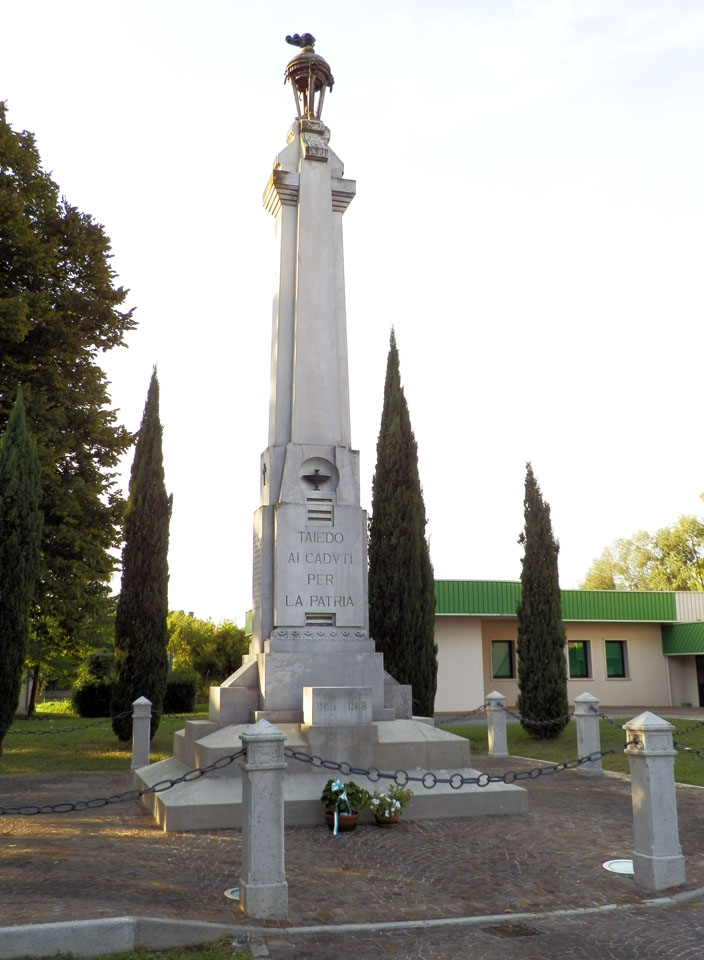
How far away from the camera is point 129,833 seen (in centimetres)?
827

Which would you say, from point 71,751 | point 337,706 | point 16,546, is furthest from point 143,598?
point 337,706

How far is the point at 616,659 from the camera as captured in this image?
33.1 m

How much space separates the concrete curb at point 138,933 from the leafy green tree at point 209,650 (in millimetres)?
33856

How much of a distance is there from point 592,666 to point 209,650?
18.0 m

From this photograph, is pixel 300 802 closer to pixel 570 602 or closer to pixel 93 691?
pixel 93 691

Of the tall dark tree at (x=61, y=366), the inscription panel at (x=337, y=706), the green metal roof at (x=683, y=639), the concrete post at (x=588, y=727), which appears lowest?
the concrete post at (x=588, y=727)

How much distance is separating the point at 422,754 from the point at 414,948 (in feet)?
16.0

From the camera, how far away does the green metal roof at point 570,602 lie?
29141 mm

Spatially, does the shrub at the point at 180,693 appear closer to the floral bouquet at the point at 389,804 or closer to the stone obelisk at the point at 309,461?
the stone obelisk at the point at 309,461

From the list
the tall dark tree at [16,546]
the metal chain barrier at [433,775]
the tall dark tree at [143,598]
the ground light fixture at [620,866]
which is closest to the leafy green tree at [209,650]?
the tall dark tree at [143,598]

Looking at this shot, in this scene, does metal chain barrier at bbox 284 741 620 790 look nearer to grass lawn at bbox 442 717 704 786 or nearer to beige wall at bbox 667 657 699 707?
grass lawn at bbox 442 717 704 786

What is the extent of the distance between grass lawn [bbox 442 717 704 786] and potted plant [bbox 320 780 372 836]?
19.5 feet

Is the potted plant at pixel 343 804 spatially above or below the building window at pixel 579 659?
below

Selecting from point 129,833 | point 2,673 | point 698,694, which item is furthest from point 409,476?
point 698,694
